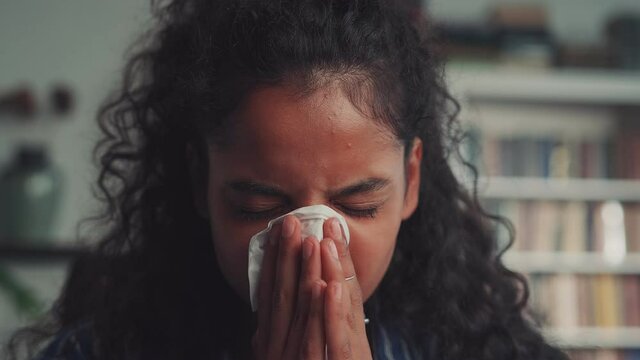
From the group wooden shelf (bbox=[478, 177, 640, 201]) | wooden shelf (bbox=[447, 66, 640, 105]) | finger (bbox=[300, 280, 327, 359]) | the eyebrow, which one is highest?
wooden shelf (bbox=[447, 66, 640, 105])

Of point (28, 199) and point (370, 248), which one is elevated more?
point (28, 199)

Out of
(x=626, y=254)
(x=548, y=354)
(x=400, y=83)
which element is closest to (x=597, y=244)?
(x=626, y=254)

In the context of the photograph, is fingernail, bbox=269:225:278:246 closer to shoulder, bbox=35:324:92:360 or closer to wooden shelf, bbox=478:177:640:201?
shoulder, bbox=35:324:92:360

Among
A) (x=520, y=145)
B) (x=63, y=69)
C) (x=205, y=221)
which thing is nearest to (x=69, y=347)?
(x=205, y=221)

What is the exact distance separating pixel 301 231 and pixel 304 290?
2.9 inches

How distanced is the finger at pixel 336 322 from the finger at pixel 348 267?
2 centimetres

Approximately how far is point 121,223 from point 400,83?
1.82 ft

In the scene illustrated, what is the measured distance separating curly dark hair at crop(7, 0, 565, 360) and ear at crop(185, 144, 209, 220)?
0.6 inches

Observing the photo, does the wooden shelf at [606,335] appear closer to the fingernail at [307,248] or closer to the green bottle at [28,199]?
the green bottle at [28,199]

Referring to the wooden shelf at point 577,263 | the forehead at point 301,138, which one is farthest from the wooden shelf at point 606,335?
the forehead at point 301,138

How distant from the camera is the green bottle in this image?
2.98 m

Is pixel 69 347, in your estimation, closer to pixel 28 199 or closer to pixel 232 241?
pixel 232 241

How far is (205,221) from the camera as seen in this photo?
126 centimetres

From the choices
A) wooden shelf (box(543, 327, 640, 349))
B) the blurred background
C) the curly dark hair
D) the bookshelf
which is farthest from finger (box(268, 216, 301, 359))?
wooden shelf (box(543, 327, 640, 349))
